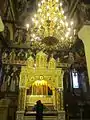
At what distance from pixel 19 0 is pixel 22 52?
4169 mm

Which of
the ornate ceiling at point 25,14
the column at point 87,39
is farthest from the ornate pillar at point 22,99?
the ornate ceiling at point 25,14

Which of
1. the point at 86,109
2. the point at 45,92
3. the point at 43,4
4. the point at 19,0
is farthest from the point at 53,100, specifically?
the point at 19,0

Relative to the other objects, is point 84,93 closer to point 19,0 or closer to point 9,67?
point 9,67

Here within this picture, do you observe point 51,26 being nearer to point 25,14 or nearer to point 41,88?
point 41,88

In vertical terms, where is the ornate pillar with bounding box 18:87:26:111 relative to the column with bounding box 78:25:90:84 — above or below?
below

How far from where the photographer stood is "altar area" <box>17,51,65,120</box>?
706 centimetres

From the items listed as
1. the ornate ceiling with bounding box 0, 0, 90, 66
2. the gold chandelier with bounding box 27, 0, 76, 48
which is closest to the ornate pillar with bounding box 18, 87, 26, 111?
the gold chandelier with bounding box 27, 0, 76, 48

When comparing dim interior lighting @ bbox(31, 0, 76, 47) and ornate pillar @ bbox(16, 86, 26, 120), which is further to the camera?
ornate pillar @ bbox(16, 86, 26, 120)

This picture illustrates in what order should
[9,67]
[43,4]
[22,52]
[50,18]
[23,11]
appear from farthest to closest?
[23,11], [22,52], [9,67], [43,4], [50,18]

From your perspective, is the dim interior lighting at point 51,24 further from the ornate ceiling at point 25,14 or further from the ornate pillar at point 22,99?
the ornate ceiling at point 25,14

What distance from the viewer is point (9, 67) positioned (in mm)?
9156

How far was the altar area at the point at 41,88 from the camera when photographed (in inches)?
278

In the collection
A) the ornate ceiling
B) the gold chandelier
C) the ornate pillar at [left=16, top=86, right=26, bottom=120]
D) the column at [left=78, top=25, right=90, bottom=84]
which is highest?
the ornate ceiling

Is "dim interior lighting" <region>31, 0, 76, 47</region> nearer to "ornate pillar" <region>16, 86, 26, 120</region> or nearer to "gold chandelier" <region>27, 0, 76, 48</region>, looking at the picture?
"gold chandelier" <region>27, 0, 76, 48</region>
